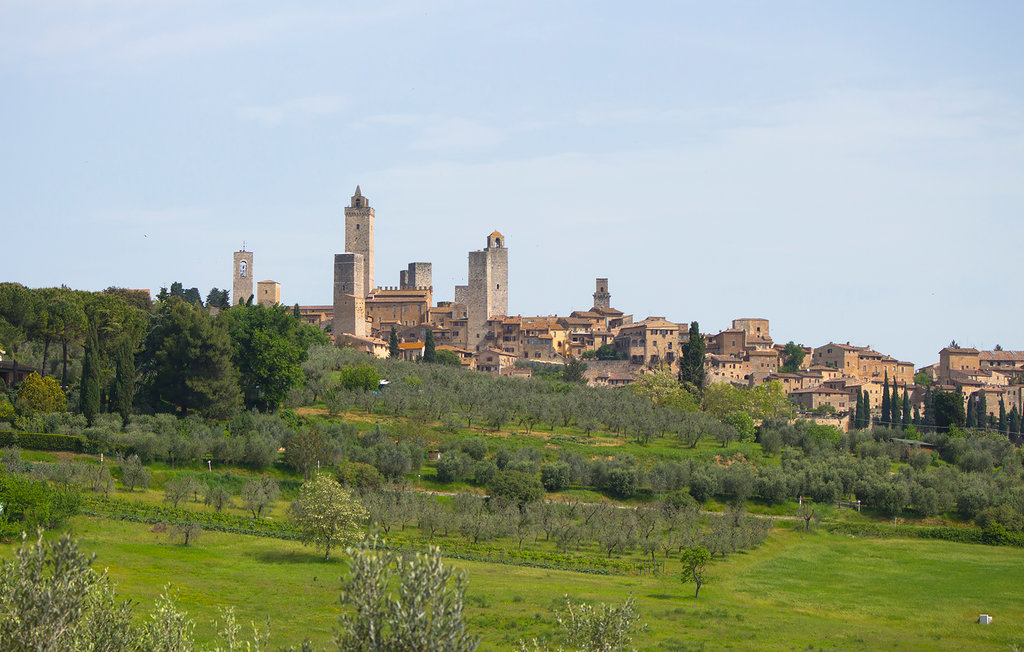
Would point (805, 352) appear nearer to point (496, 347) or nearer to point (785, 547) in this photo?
point (496, 347)

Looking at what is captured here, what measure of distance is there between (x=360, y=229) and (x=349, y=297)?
1246cm

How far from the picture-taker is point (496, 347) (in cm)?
11919

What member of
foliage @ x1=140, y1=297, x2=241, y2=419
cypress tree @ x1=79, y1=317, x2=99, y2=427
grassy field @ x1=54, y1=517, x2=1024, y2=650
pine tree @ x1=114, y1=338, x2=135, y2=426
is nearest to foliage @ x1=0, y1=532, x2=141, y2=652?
grassy field @ x1=54, y1=517, x2=1024, y2=650

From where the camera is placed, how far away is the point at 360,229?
127125 millimetres

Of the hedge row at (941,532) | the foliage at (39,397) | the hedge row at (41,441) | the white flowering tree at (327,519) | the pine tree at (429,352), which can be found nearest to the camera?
the white flowering tree at (327,519)

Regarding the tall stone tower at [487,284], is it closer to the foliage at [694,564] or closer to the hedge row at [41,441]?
the hedge row at [41,441]

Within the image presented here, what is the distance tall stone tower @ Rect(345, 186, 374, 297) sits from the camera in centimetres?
12700

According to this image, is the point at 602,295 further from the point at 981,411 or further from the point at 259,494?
the point at 259,494

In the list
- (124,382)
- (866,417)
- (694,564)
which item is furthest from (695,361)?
(694,564)

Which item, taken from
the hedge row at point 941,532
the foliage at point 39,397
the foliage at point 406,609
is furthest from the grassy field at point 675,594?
the foliage at point 39,397

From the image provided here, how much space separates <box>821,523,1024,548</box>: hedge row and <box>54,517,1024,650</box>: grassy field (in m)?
5.73

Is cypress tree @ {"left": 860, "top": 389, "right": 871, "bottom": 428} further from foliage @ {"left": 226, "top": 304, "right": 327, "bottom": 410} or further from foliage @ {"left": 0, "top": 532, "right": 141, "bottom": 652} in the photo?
foliage @ {"left": 0, "top": 532, "right": 141, "bottom": 652}

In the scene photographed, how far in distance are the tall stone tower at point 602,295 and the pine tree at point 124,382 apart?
9705cm

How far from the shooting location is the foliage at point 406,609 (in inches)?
564
